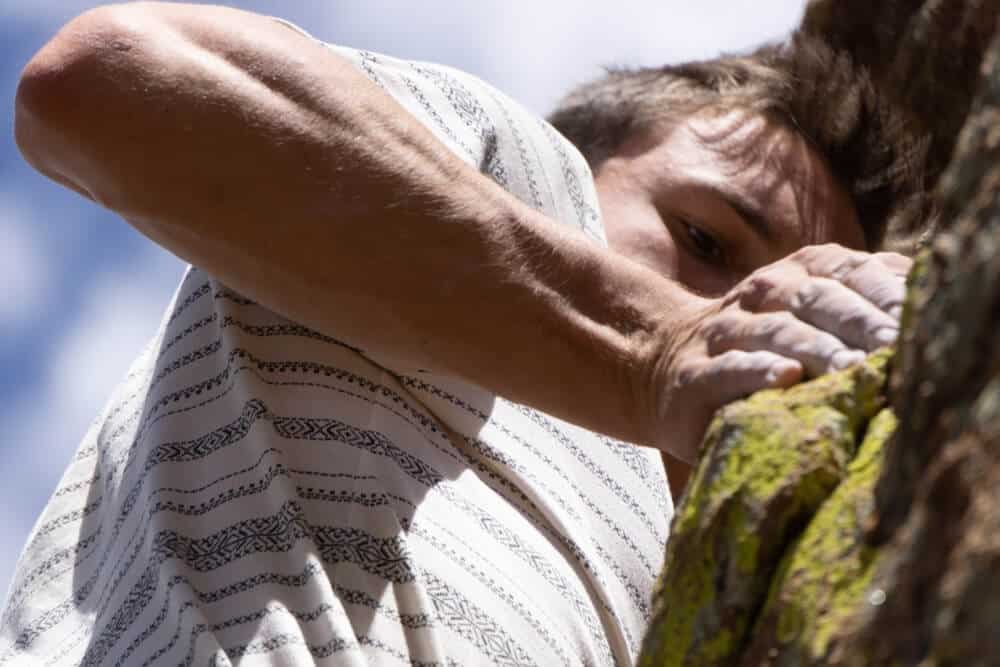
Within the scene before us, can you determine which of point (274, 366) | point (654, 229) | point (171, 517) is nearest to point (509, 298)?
point (274, 366)

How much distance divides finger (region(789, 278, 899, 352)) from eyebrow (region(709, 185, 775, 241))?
1463mm

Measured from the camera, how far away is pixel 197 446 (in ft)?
5.21

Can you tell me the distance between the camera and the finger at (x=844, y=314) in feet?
3.50

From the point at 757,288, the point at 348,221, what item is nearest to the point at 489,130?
the point at 348,221

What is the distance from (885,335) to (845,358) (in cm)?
3

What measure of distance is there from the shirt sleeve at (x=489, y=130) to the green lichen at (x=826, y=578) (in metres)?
1.00

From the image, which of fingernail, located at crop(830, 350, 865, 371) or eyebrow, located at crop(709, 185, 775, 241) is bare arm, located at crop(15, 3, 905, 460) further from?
eyebrow, located at crop(709, 185, 775, 241)

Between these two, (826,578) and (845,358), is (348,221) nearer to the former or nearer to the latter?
(845,358)

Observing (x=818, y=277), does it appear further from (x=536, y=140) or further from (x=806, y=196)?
(x=806, y=196)

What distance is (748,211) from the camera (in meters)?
2.66

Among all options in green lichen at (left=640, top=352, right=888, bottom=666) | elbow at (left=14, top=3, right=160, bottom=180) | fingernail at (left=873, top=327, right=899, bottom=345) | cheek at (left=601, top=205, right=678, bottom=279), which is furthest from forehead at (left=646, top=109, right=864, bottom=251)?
green lichen at (left=640, top=352, right=888, bottom=666)

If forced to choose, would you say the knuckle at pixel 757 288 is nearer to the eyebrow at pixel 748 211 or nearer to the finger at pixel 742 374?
the finger at pixel 742 374

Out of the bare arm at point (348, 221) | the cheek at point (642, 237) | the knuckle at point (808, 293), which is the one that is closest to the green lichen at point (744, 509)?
the knuckle at point (808, 293)

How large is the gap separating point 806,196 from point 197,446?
156 centimetres
